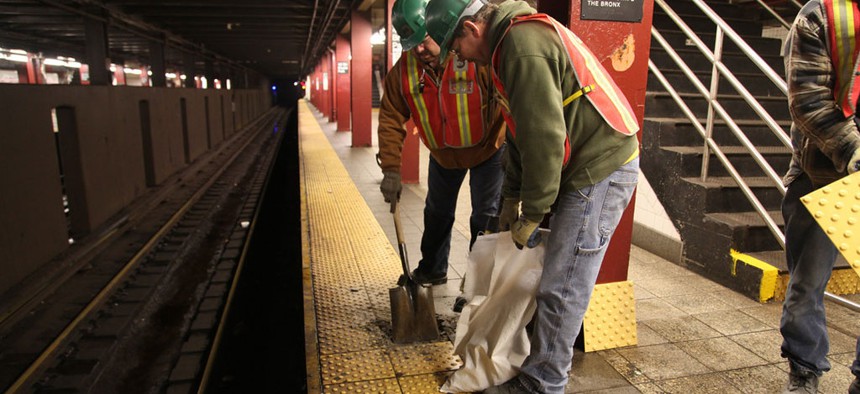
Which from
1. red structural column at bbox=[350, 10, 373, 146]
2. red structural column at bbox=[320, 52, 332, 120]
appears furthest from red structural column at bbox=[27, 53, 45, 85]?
red structural column at bbox=[320, 52, 332, 120]

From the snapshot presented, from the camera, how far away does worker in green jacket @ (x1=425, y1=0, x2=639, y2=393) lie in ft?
6.38

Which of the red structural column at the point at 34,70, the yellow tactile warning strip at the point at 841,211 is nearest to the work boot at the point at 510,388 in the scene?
the yellow tactile warning strip at the point at 841,211

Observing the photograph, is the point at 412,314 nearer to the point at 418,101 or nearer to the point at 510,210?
the point at 510,210

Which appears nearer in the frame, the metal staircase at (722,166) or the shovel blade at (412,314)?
the shovel blade at (412,314)

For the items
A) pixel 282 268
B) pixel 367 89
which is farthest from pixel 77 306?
pixel 367 89

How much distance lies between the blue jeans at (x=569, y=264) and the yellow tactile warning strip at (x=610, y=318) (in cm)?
64

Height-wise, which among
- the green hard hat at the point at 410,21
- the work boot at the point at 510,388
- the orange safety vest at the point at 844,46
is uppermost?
the green hard hat at the point at 410,21

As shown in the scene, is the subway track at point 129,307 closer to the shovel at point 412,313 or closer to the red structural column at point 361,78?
the shovel at point 412,313

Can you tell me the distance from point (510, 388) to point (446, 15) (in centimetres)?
162

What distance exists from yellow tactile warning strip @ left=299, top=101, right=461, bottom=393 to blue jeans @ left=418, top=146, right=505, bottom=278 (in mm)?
443

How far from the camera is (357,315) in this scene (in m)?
3.37

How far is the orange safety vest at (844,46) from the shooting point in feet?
6.41

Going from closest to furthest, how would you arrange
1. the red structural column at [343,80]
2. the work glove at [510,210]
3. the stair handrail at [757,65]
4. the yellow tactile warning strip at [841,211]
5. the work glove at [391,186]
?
the yellow tactile warning strip at [841,211]
the work glove at [510,210]
the work glove at [391,186]
the stair handrail at [757,65]
the red structural column at [343,80]

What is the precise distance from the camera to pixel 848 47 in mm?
1963
